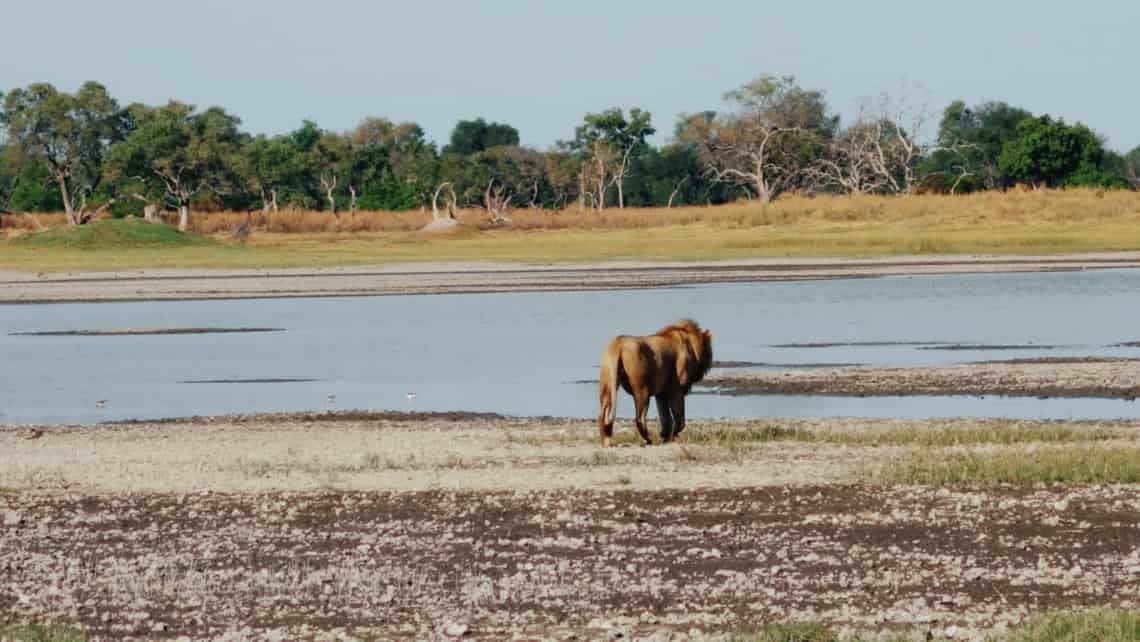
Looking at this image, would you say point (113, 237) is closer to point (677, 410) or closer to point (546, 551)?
point (677, 410)

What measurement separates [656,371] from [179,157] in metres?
85.7

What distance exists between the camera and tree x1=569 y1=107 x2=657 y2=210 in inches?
4670

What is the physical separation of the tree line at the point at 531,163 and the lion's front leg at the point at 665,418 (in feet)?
249

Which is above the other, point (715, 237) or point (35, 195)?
point (35, 195)

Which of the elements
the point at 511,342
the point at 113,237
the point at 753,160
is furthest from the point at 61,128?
the point at 511,342

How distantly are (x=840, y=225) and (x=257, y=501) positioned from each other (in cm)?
6522

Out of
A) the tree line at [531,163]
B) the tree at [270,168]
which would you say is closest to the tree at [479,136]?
the tree line at [531,163]

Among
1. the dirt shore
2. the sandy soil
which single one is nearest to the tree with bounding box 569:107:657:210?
the dirt shore

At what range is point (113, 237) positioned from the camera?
245 feet

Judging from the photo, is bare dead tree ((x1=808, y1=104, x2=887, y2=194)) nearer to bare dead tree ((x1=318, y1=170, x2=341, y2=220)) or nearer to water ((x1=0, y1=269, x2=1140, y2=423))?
bare dead tree ((x1=318, y1=170, x2=341, y2=220))

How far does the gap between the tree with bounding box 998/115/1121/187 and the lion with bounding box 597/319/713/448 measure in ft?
261

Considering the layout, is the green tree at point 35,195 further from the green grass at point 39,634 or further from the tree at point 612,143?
the green grass at point 39,634

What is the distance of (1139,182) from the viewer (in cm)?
11088

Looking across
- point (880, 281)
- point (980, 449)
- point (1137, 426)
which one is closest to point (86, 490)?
point (980, 449)
